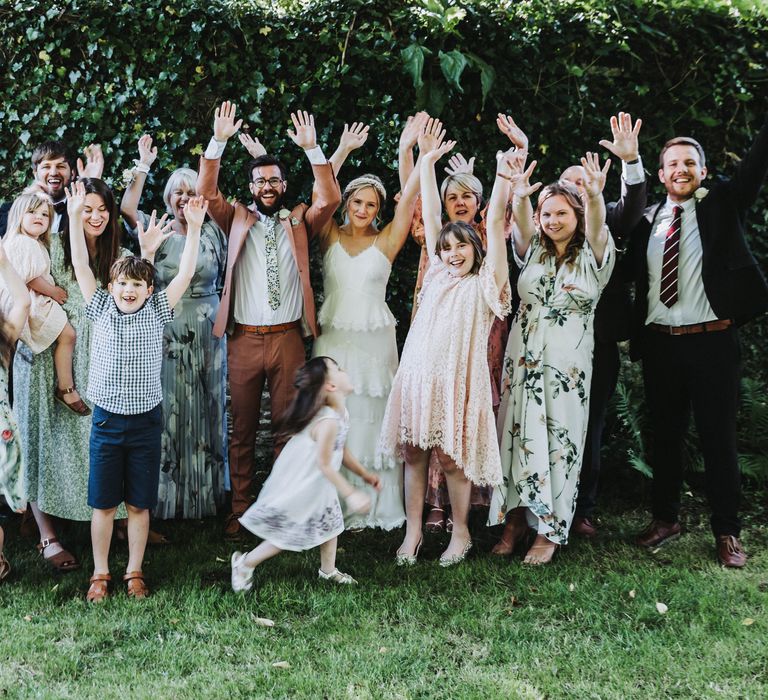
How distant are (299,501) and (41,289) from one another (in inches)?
67.4

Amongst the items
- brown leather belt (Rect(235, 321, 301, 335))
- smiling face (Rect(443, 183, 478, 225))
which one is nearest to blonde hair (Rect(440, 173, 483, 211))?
smiling face (Rect(443, 183, 478, 225))

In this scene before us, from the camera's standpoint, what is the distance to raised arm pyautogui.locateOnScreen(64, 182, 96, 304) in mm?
3732

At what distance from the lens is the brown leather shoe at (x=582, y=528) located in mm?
4504

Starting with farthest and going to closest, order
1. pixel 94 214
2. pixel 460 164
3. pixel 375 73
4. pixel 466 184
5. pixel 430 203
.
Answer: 1. pixel 375 73
2. pixel 460 164
3. pixel 466 184
4. pixel 430 203
5. pixel 94 214

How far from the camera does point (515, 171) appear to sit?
3799 mm

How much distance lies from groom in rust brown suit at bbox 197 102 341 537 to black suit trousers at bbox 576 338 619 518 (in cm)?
160

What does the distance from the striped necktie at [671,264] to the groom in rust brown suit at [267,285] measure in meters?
1.79

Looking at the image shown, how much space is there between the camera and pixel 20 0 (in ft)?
15.7

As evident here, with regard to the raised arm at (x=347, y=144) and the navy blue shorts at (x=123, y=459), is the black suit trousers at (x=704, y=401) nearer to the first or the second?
the raised arm at (x=347, y=144)

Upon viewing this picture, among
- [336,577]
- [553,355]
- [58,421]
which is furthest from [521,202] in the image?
[58,421]

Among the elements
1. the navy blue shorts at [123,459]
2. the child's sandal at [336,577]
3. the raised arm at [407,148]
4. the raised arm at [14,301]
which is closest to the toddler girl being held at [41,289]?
the raised arm at [14,301]

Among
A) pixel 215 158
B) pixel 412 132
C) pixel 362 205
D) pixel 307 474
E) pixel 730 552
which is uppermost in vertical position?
pixel 412 132

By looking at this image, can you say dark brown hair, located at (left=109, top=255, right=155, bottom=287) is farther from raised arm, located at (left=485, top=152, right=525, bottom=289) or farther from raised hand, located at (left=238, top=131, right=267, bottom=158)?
raised arm, located at (left=485, top=152, right=525, bottom=289)

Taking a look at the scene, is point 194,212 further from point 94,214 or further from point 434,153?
point 434,153
